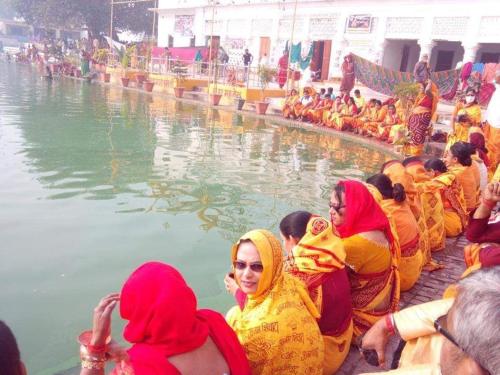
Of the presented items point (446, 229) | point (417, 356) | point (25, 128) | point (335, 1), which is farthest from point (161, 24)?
point (417, 356)

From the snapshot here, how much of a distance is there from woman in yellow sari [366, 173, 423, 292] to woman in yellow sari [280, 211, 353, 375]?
105 centimetres

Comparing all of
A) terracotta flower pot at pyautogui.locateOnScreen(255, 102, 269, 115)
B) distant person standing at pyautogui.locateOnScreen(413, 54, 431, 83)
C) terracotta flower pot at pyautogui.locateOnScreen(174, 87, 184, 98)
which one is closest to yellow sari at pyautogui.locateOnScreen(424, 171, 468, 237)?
distant person standing at pyautogui.locateOnScreen(413, 54, 431, 83)

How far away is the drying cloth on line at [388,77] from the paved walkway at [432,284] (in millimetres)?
9455

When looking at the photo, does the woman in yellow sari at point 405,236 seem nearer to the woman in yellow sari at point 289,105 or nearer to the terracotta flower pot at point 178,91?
the woman in yellow sari at point 289,105

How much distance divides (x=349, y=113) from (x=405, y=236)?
9.59 meters

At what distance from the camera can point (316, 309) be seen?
2117 millimetres

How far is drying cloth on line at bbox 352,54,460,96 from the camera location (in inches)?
503

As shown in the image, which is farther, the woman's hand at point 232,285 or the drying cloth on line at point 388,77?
the drying cloth on line at point 388,77

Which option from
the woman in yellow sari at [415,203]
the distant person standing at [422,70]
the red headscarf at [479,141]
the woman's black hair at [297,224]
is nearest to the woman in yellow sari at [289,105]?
the distant person standing at [422,70]

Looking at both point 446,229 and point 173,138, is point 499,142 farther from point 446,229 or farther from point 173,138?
point 173,138

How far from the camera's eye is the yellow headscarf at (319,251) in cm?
227

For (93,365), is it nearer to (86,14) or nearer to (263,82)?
(263,82)

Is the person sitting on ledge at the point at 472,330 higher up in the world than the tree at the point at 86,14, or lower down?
lower down

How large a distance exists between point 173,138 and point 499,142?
666cm
